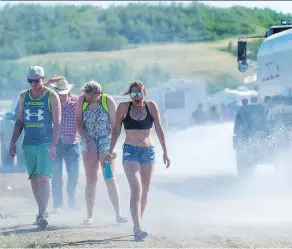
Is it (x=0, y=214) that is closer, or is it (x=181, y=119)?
(x=0, y=214)

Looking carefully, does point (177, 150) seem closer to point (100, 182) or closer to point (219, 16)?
point (100, 182)

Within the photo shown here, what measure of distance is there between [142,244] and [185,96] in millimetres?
40569

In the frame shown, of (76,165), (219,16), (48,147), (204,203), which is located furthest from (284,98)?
(219,16)

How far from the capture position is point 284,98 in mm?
16984

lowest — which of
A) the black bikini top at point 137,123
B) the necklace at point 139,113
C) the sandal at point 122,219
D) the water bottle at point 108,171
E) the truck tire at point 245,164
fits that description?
the sandal at point 122,219

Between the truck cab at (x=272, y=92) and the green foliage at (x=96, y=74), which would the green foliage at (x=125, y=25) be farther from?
the truck cab at (x=272, y=92)

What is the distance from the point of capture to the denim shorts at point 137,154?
10.8m

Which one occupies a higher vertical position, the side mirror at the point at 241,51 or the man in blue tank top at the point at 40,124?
the side mirror at the point at 241,51

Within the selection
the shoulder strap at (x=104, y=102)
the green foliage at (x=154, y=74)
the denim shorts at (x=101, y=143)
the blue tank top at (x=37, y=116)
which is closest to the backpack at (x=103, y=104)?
the shoulder strap at (x=104, y=102)

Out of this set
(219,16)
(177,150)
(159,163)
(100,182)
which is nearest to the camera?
(100,182)

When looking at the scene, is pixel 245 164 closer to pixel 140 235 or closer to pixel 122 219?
pixel 122 219

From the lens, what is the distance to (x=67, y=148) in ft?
43.5

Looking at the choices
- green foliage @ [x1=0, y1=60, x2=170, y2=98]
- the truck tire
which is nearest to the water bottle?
the truck tire

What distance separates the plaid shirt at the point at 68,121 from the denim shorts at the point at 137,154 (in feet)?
7.87
